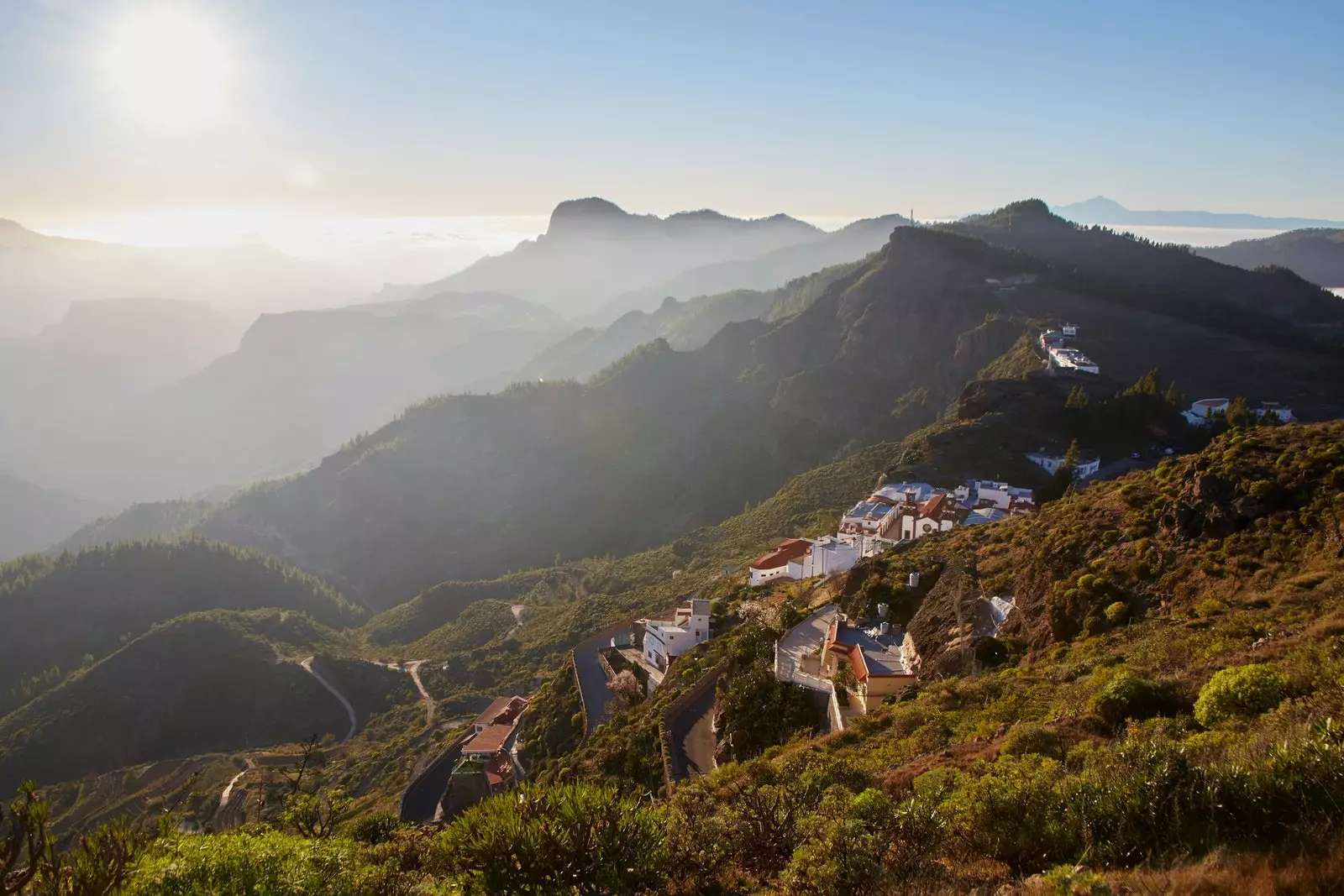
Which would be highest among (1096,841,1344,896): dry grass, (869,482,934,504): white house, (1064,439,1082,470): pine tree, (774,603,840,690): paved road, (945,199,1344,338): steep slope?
(945,199,1344,338): steep slope

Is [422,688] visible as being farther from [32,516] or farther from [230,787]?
[32,516]

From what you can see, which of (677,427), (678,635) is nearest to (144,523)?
(677,427)

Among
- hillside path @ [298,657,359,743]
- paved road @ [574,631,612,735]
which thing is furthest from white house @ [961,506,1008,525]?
hillside path @ [298,657,359,743]

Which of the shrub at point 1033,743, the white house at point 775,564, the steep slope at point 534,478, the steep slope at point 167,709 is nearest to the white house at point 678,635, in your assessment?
the white house at point 775,564

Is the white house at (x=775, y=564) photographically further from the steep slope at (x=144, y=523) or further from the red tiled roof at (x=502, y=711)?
the steep slope at (x=144, y=523)

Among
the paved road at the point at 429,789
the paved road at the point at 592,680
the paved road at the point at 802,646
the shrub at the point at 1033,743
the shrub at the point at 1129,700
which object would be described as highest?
the shrub at the point at 1129,700

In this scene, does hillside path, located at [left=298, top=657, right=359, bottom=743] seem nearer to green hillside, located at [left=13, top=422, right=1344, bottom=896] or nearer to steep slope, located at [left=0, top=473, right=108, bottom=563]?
green hillside, located at [left=13, top=422, right=1344, bottom=896]

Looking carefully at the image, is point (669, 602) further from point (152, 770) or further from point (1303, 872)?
point (1303, 872)
